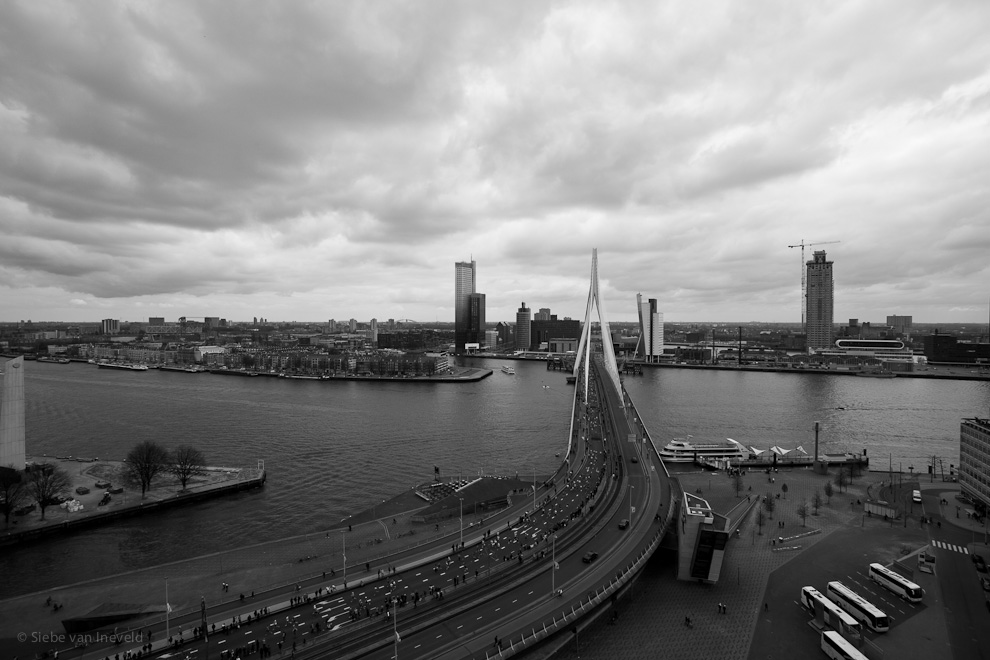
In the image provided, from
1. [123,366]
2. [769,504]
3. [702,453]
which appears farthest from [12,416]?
[123,366]

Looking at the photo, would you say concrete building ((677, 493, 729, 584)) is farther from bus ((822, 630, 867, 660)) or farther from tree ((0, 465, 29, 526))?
tree ((0, 465, 29, 526))

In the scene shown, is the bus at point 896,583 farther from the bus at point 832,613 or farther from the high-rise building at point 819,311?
the high-rise building at point 819,311

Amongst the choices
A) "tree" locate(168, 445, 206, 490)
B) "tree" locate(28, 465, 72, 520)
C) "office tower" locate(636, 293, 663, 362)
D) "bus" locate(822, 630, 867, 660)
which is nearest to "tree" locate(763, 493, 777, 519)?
"bus" locate(822, 630, 867, 660)

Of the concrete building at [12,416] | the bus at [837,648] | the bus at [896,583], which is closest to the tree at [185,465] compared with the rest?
the concrete building at [12,416]

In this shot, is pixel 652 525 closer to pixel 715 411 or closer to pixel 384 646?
pixel 384 646

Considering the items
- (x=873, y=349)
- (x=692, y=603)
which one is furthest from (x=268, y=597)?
(x=873, y=349)
